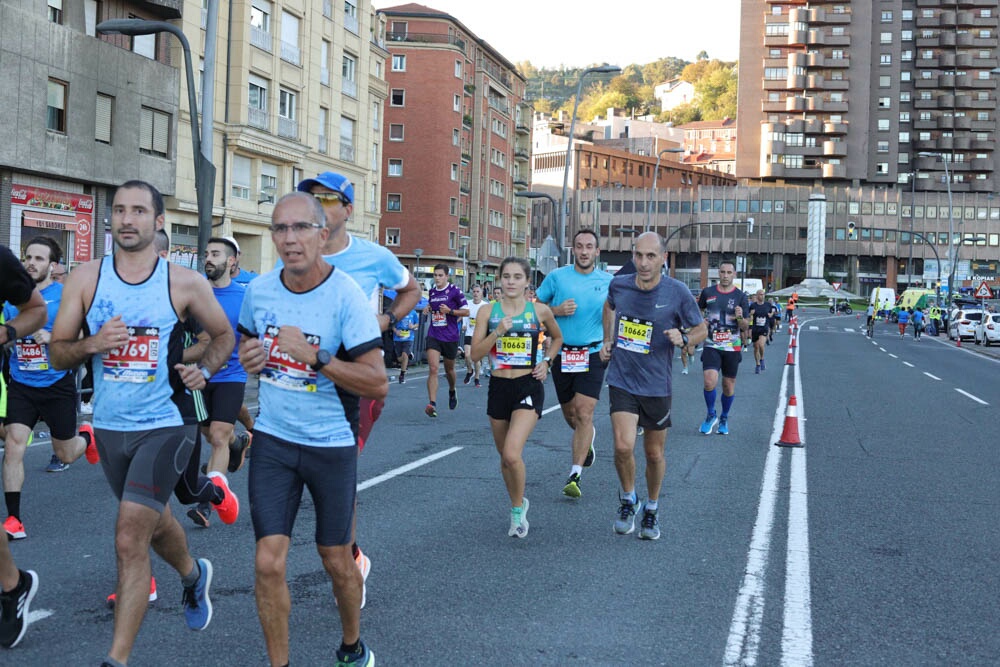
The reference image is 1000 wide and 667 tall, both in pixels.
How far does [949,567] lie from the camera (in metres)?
6.27

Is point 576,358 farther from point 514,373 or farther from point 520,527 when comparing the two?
point 520,527

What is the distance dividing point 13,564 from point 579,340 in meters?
4.77

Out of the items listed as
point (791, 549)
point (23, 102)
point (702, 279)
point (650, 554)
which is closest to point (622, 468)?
point (650, 554)

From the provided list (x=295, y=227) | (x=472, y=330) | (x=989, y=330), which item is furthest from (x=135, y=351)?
(x=989, y=330)

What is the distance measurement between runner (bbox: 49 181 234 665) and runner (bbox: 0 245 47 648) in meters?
0.49

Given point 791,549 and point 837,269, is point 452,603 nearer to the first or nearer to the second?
point 791,549

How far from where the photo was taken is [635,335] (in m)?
7.10

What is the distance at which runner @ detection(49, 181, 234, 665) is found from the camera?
411 centimetres

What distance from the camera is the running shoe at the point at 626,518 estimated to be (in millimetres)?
6965

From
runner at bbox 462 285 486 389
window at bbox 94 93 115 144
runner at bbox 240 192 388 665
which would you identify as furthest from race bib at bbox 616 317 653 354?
window at bbox 94 93 115 144

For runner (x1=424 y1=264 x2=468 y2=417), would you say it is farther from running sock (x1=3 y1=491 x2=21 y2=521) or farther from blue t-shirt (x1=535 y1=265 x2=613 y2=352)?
running sock (x1=3 y1=491 x2=21 y2=521)

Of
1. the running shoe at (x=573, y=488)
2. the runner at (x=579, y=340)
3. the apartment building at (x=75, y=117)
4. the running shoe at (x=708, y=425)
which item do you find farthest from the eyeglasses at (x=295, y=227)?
the apartment building at (x=75, y=117)

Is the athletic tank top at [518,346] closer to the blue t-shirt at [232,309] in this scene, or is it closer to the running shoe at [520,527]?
the running shoe at [520,527]

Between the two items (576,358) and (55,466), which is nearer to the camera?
(576,358)
